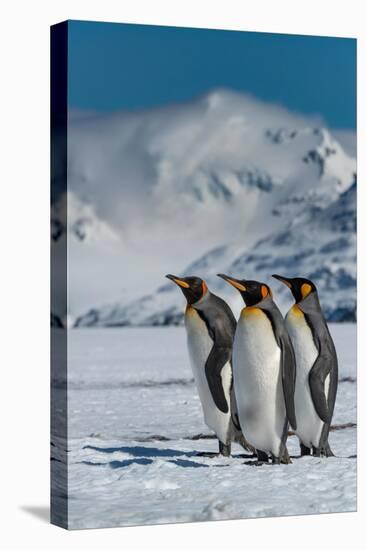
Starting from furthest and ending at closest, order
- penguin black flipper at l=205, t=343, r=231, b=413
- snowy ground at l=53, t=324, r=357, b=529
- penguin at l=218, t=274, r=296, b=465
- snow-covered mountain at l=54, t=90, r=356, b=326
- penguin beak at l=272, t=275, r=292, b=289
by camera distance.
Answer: penguin beak at l=272, t=275, r=292, b=289, penguin black flipper at l=205, t=343, r=231, b=413, penguin at l=218, t=274, r=296, b=465, snow-covered mountain at l=54, t=90, r=356, b=326, snowy ground at l=53, t=324, r=357, b=529

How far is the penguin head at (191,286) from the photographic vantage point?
848 centimetres

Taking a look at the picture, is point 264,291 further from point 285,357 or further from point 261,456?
point 261,456

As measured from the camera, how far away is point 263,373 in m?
8.38

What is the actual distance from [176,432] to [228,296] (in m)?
0.88

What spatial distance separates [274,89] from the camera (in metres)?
8.66

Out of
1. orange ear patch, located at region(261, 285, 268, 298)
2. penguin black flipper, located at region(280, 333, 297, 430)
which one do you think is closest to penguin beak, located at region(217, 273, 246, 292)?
orange ear patch, located at region(261, 285, 268, 298)

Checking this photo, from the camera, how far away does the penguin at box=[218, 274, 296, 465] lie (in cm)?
838

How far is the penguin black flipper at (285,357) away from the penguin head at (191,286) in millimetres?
388

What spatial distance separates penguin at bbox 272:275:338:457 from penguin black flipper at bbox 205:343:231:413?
484mm

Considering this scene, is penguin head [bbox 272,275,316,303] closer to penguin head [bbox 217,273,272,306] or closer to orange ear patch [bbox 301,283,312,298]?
orange ear patch [bbox 301,283,312,298]

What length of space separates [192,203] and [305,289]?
0.92 metres

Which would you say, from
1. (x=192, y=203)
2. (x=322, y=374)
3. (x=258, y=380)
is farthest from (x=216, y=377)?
(x=192, y=203)

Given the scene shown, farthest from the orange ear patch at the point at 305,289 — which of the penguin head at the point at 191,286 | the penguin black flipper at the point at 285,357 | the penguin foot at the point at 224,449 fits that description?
the penguin foot at the point at 224,449

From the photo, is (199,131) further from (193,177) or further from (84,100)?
(84,100)
